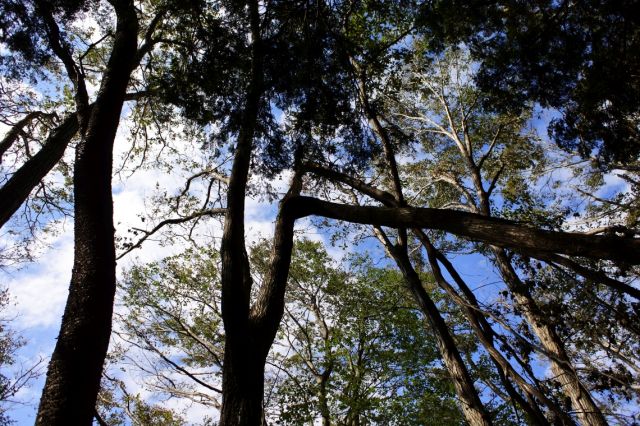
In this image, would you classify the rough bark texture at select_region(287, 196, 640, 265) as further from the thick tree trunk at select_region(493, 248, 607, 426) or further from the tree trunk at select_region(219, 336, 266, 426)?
the thick tree trunk at select_region(493, 248, 607, 426)

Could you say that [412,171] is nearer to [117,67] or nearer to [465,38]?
[465,38]

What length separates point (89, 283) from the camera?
2.94 metres

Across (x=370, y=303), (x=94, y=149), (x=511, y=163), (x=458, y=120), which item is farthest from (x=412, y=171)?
(x=94, y=149)

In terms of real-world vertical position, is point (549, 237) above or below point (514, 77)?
below

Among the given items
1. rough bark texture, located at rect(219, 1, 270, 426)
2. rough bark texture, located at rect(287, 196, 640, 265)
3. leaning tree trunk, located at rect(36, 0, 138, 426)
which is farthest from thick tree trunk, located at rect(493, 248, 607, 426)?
leaning tree trunk, located at rect(36, 0, 138, 426)

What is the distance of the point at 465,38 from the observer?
6.40m

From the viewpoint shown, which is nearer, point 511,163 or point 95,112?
point 95,112

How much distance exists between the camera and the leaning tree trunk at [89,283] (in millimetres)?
2451

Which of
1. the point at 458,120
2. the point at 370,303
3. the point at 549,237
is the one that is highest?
the point at 458,120

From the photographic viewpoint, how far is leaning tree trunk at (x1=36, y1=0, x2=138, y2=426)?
2451mm

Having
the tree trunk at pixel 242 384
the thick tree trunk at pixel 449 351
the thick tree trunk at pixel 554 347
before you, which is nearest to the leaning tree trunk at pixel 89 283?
the tree trunk at pixel 242 384

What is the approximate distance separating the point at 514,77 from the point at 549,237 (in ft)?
15.5

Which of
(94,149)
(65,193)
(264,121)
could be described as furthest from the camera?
(65,193)

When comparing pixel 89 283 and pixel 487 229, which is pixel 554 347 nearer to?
Answer: pixel 487 229
